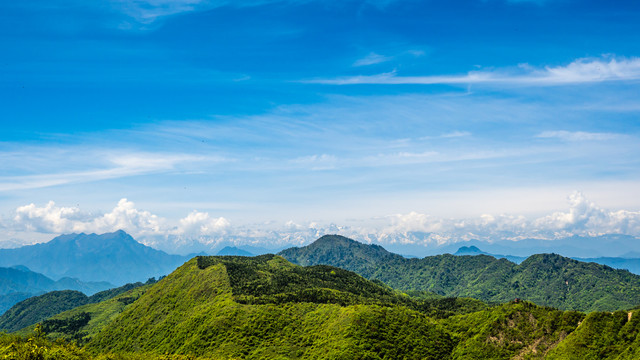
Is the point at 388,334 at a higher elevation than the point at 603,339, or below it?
below

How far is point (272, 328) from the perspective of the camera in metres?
177

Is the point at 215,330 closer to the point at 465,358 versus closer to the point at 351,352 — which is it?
the point at 351,352

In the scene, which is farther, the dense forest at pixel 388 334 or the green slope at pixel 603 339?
the dense forest at pixel 388 334

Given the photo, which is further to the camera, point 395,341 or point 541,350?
point 395,341

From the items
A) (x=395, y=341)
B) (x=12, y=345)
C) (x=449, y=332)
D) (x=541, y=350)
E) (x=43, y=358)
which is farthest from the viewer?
(x=449, y=332)

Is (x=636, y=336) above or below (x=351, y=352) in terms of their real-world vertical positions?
above

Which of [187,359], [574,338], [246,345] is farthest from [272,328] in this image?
[574,338]

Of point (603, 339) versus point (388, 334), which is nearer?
point (603, 339)

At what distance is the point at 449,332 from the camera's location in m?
172

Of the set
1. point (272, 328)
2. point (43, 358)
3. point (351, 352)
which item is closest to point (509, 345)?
point (351, 352)

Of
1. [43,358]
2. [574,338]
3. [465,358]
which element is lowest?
[465,358]

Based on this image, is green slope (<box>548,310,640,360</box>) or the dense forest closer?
green slope (<box>548,310,640,360</box>)

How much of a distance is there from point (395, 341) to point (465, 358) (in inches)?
1050

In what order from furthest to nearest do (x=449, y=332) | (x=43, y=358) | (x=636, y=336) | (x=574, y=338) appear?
(x=449, y=332) < (x=574, y=338) < (x=636, y=336) < (x=43, y=358)
